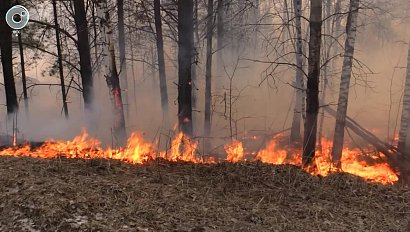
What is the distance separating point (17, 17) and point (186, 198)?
578 inches

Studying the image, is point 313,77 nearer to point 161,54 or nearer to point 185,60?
point 185,60

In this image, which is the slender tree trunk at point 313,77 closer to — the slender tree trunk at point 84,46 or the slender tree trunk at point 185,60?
the slender tree trunk at point 185,60

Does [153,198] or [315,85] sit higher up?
[315,85]

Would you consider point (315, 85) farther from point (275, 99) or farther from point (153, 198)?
point (275, 99)

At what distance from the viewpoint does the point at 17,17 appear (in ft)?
54.4

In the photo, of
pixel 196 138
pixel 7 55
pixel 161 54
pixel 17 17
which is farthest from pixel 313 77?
pixel 17 17

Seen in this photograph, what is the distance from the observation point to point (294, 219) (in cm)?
529

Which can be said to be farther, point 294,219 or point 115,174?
point 115,174

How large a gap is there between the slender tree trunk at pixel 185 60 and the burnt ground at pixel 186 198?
16.2 feet

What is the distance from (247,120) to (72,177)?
1708 cm

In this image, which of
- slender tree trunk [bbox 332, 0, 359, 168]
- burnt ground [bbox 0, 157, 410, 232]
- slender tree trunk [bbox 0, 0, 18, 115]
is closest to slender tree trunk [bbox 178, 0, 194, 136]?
slender tree trunk [bbox 332, 0, 359, 168]

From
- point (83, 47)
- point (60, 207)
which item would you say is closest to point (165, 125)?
point (83, 47)

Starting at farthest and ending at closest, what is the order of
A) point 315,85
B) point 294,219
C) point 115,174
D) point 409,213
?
1. point 315,85
2. point 115,174
3. point 409,213
4. point 294,219

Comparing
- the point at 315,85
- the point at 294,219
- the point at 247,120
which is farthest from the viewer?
the point at 247,120
